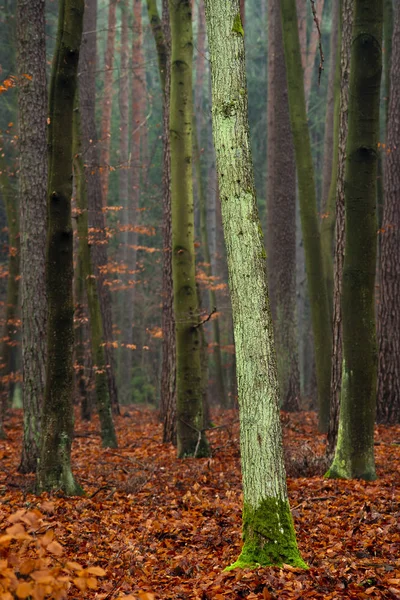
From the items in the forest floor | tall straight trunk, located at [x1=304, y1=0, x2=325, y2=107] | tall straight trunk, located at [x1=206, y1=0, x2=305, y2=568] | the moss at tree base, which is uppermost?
tall straight trunk, located at [x1=304, y1=0, x2=325, y2=107]

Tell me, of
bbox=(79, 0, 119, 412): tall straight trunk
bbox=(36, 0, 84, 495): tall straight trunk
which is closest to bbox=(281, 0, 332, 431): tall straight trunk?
bbox=(36, 0, 84, 495): tall straight trunk

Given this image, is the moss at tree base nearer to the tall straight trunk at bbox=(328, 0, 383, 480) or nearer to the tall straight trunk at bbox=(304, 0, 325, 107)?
the tall straight trunk at bbox=(328, 0, 383, 480)

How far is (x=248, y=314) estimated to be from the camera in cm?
474

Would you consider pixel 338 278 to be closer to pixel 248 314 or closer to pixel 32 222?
pixel 32 222

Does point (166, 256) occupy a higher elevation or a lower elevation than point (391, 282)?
higher

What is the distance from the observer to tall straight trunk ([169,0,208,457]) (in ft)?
33.1

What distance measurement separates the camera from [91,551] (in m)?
5.88

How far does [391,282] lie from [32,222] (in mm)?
6995

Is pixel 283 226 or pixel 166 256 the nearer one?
pixel 166 256

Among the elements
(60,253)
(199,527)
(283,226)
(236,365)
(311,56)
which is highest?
(311,56)

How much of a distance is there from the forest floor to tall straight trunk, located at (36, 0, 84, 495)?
2.43 ft

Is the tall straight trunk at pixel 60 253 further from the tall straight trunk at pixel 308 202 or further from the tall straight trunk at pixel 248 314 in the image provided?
the tall straight trunk at pixel 308 202

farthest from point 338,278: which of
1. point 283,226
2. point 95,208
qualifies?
point 95,208

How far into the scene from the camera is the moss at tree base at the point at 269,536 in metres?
4.80
